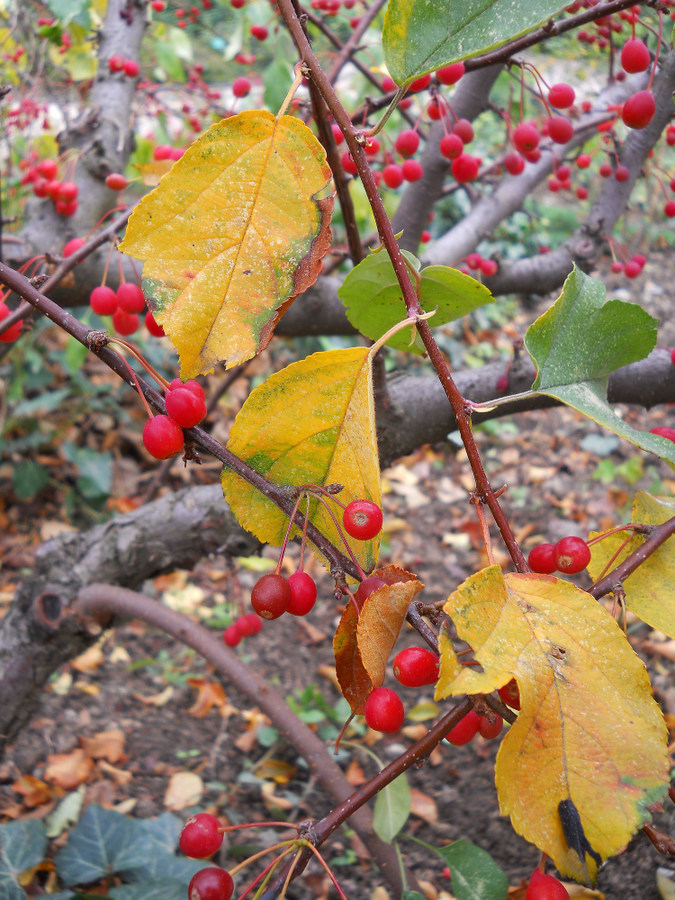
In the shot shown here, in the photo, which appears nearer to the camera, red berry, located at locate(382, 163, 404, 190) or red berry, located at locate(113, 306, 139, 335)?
red berry, located at locate(113, 306, 139, 335)

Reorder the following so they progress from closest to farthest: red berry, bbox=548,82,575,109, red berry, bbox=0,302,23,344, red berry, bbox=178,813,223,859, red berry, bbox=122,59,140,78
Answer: red berry, bbox=178,813,223,859 < red berry, bbox=0,302,23,344 < red berry, bbox=548,82,575,109 < red berry, bbox=122,59,140,78

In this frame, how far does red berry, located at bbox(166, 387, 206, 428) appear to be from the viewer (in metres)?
0.53

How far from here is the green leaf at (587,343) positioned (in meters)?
0.58

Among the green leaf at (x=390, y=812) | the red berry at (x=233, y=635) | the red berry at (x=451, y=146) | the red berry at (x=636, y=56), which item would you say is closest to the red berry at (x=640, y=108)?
the red berry at (x=636, y=56)

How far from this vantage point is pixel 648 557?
0.58 meters

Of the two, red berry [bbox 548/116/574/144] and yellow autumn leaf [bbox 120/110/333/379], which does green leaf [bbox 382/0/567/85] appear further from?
red berry [bbox 548/116/574/144]

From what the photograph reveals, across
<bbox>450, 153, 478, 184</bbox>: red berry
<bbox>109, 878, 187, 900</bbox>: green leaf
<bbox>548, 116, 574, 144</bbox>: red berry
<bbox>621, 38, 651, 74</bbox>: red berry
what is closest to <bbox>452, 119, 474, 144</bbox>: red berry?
<bbox>450, 153, 478, 184</bbox>: red berry

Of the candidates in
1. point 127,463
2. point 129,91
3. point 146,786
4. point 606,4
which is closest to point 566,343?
point 606,4

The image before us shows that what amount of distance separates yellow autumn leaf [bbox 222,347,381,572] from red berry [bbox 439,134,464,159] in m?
0.77

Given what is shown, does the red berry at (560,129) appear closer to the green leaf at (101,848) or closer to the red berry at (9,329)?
the red berry at (9,329)

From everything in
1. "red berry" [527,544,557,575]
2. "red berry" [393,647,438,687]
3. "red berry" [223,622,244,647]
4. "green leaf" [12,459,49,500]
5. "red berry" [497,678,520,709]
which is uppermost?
"red berry" [527,544,557,575]

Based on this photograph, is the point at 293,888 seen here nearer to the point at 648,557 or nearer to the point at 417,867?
the point at 417,867

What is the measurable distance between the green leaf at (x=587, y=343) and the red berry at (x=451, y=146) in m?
0.58

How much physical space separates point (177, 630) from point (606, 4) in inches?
41.4
